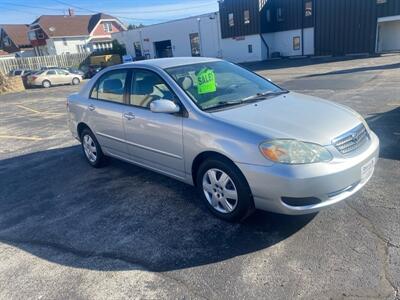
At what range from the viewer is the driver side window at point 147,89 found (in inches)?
162

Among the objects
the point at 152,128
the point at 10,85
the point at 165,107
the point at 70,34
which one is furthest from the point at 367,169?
the point at 70,34

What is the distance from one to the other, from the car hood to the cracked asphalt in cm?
94

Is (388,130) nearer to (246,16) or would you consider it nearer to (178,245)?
(178,245)

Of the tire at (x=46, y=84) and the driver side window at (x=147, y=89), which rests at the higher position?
the driver side window at (x=147, y=89)

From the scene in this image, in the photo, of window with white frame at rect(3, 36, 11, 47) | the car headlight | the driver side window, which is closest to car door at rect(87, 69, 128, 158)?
the driver side window

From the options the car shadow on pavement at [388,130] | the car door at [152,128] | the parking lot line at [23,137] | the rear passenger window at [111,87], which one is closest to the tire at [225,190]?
the car door at [152,128]

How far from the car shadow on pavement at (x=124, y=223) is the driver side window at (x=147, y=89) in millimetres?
1200

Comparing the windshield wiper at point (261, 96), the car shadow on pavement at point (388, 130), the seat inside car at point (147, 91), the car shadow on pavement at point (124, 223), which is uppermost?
the seat inside car at point (147, 91)

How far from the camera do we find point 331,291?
2.61 metres

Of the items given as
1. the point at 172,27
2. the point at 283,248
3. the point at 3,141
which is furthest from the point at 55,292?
the point at 172,27

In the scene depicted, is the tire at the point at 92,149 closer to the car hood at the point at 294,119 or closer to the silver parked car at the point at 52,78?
the car hood at the point at 294,119

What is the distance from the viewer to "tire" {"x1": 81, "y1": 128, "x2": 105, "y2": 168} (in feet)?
18.3

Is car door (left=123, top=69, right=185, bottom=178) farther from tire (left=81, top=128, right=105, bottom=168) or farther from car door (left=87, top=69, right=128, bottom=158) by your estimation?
tire (left=81, top=128, right=105, bottom=168)

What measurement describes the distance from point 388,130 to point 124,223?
502cm
